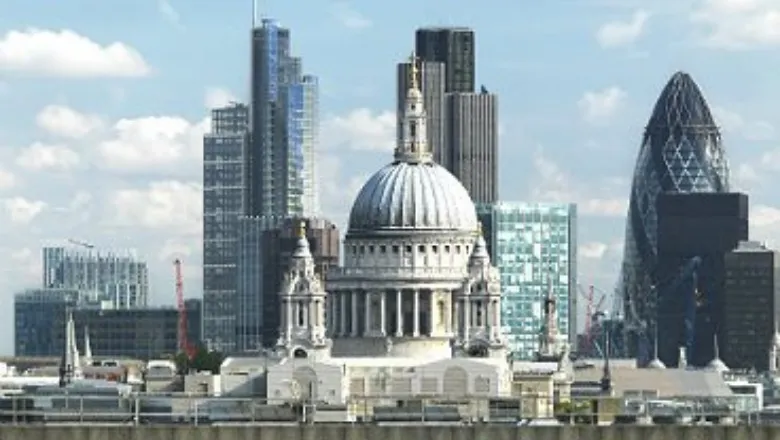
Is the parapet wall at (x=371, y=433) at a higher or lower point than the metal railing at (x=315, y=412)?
higher

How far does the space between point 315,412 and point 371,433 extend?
113ft

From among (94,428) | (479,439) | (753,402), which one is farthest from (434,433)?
(753,402)

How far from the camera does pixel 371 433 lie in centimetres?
7300

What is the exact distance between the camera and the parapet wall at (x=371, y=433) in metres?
72.8

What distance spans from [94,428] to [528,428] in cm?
735

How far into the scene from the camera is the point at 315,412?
107312 millimetres

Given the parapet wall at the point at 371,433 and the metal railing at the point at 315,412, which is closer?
the parapet wall at the point at 371,433

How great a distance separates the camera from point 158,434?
72938mm

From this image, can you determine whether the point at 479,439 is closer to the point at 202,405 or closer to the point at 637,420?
the point at 637,420

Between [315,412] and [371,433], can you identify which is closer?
[371,433]

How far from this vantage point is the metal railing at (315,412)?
87625 millimetres

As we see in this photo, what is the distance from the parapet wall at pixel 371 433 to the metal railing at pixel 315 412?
571 centimetres

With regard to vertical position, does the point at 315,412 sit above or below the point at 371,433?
below

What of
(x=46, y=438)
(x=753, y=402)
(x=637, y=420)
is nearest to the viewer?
(x=46, y=438)
